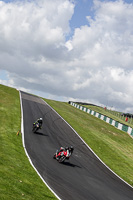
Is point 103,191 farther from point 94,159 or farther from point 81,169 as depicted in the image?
point 94,159

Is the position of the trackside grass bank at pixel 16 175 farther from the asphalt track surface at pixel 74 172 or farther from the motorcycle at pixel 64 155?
the motorcycle at pixel 64 155

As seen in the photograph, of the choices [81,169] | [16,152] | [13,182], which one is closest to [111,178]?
[81,169]

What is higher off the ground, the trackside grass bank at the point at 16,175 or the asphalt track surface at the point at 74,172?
the trackside grass bank at the point at 16,175

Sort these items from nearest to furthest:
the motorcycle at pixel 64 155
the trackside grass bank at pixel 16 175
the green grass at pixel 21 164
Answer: the trackside grass bank at pixel 16 175 < the green grass at pixel 21 164 < the motorcycle at pixel 64 155

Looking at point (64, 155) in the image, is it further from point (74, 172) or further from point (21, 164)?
point (21, 164)

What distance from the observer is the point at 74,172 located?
15453 mm

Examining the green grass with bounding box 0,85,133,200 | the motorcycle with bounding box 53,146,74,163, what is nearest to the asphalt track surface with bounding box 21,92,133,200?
the motorcycle with bounding box 53,146,74,163

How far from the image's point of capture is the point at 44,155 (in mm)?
17281

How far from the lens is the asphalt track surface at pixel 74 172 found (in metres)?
12.4

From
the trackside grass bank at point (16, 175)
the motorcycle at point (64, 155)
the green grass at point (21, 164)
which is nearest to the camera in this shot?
the trackside grass bank at point (16, 175)

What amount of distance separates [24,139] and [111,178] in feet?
25.9

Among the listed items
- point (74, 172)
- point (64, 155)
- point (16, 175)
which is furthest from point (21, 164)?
point (64, 155)

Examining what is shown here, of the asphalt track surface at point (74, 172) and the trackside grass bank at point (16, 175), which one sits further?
the asphalt track surface at point (74, 172)

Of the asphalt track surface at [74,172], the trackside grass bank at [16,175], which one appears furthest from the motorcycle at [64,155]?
the trackside grass bank at [16,175]
